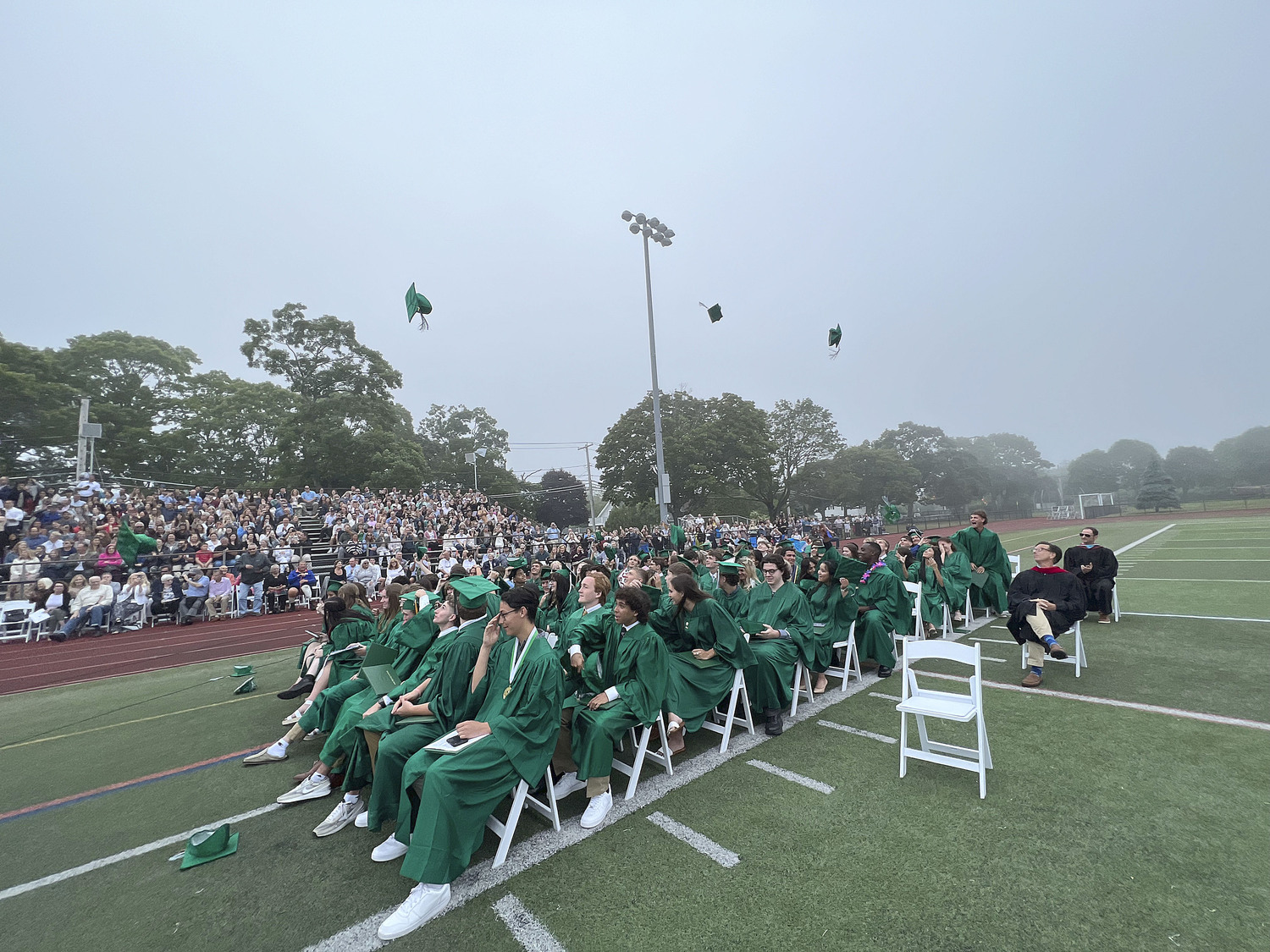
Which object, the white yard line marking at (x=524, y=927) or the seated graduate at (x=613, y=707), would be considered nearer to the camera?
the white yard line marking at (x=524, y=927)

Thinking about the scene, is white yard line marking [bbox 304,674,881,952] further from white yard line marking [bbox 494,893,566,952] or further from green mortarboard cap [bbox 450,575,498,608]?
green mortarboard cap [bbox 450,575,498,608]

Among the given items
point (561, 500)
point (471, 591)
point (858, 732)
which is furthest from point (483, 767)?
point (561, 500)

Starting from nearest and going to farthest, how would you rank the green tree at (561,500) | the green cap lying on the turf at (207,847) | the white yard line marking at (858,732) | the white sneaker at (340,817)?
the green cap lying on the turf at (207,847) < the white sneaker at (340,817) < the white yard line marking at (858,732) < the green tree at (561,500)

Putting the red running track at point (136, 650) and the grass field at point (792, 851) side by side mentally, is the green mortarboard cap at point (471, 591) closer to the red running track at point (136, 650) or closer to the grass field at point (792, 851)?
the grass field at point (792, 851)

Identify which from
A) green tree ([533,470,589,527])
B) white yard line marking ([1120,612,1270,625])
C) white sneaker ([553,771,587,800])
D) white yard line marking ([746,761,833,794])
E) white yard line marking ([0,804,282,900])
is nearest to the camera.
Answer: white yard line marking ([0,804,282,900])

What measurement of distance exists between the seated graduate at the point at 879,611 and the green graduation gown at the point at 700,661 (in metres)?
2.33

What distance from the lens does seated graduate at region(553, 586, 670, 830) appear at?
3773 millimetres

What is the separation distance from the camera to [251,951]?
2.69 metres

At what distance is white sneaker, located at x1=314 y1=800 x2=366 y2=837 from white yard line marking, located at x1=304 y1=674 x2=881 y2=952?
113 centimetres

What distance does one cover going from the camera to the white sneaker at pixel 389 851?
3359 mm

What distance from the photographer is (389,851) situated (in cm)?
338

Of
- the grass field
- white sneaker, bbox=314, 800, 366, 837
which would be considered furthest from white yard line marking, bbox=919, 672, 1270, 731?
white sneaker, bbox=314, 800, 366, 837

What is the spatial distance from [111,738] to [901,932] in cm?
792

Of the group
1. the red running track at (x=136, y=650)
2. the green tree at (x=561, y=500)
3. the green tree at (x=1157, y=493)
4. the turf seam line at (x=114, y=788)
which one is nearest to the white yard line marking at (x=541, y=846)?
the turf seam line at (x=114, y=788)
